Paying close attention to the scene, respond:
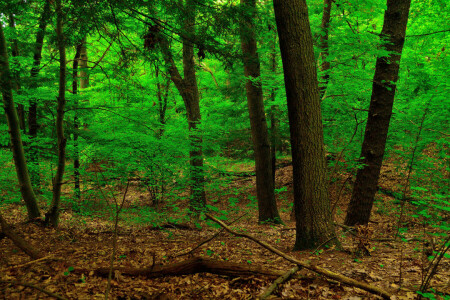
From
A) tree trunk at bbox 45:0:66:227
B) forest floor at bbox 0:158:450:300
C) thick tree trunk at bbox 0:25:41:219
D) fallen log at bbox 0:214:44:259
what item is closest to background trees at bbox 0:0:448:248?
tree trunk at bbox 45:0:66:227

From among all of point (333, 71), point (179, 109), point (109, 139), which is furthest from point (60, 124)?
point (179, 109)

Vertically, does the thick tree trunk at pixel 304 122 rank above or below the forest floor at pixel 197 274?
above

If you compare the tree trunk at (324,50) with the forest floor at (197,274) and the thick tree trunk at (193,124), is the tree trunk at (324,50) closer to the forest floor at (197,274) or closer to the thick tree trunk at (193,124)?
the thick tree trunk at (193,124)

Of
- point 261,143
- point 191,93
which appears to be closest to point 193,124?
point 191,93

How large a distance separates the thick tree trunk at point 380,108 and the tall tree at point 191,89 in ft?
12.4

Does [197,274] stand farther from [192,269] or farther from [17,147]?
[17,147]

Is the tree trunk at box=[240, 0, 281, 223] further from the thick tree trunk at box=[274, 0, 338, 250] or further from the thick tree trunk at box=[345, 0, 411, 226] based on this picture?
the thick tree trunk at box=[274, 0, 338, 250]

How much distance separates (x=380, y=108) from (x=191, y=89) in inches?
212

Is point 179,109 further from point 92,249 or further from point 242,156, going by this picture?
point 92,249

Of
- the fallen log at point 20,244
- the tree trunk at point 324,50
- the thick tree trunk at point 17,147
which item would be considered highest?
the tree trunk at point 324,50

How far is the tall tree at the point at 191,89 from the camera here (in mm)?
5241

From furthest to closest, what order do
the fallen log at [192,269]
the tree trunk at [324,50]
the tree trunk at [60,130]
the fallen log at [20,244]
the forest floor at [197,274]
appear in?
the tree trunk at [324,50] → the tree trunk at [60,130] → the fallen log at [20,244] → the fallen log at [192,269] → the forest floor at [197,274]

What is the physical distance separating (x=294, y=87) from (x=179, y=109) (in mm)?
11088

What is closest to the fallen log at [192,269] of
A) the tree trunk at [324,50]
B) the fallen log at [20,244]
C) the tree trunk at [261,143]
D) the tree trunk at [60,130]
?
the fallen log at [20,244]
